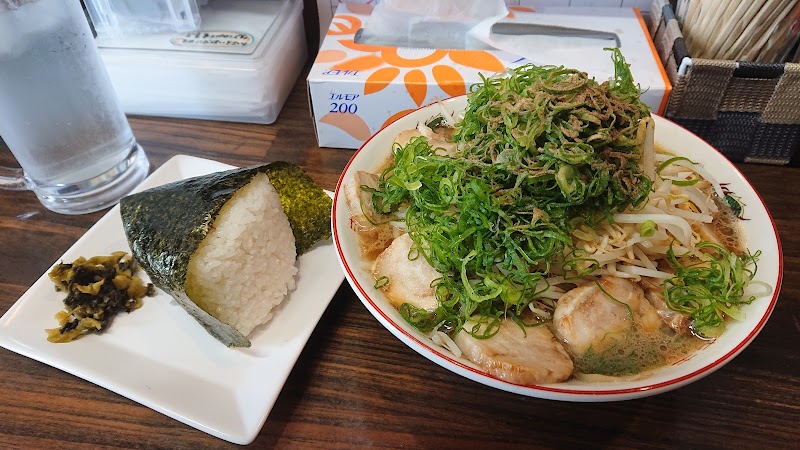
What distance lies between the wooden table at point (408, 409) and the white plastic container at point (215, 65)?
881 millimetres

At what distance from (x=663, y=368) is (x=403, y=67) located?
41.0 inches

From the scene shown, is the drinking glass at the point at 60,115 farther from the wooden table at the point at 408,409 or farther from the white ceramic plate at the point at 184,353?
the wooden table at the point at 408,409

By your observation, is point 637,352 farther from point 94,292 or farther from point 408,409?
point 94,292

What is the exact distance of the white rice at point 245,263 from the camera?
1062 mm

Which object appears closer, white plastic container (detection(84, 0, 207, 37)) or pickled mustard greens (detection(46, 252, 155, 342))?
pickled mustard greens (detection(46, 252, 155, 342))

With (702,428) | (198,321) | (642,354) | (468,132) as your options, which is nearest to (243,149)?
(198,321)

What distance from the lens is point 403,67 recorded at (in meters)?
1.50

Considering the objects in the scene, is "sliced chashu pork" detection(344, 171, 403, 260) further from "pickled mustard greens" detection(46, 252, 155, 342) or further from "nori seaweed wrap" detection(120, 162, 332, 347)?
"pickled mustard greens" detection(46, 252, 155, 342)

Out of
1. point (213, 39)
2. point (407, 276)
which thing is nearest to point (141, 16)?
point (213, 39)

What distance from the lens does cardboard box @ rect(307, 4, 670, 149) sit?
1449 millimetres

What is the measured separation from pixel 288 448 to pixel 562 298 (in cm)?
58

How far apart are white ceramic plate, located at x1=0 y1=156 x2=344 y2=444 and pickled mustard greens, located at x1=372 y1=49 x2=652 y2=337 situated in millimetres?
301

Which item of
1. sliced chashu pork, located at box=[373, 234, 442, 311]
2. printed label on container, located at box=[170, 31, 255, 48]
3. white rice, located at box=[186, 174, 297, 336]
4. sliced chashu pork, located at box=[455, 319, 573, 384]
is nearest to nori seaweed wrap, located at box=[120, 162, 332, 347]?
white rice, located at box=[186, 174, 297, 336]

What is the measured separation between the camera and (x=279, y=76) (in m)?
1.77
